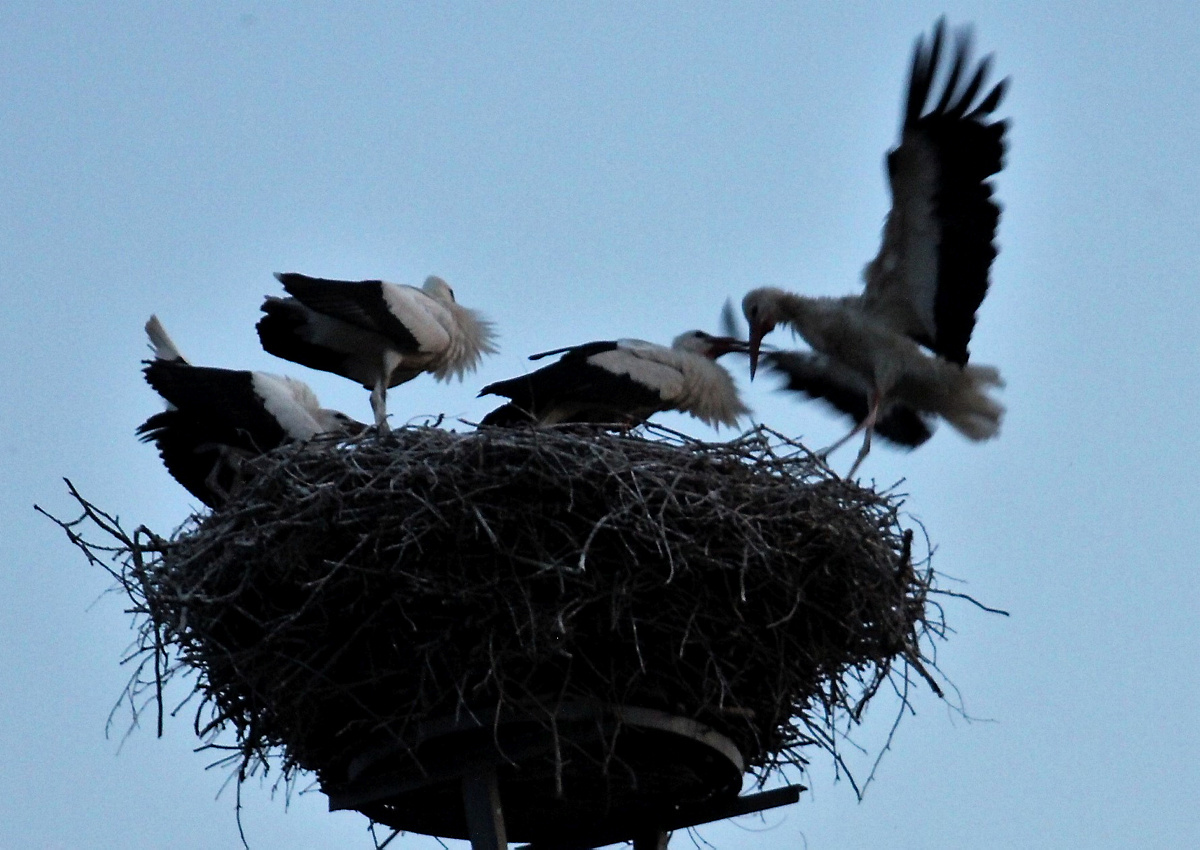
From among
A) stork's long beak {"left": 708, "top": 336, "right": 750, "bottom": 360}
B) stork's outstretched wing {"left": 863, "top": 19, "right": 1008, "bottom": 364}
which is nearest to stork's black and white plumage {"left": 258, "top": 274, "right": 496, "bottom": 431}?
stork's long beak {"left": 708, "top": 336, "right": 750, "bottom": 360}

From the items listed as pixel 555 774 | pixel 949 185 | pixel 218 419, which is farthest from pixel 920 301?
pixel 555 774

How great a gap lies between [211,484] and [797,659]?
93.4 inches

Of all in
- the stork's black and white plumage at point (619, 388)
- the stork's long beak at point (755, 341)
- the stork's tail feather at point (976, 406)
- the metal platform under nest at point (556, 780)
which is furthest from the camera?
the stork's long beak at point (755, 341)

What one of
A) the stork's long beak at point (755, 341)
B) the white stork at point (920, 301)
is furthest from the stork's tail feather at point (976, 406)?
the stork's long beak at point (755, 341)

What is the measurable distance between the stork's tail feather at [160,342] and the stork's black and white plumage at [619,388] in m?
1.18

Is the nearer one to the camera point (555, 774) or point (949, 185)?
point (555, 774)

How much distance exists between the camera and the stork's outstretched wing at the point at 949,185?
21.3 feet

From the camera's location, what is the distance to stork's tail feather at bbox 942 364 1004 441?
23.4 ft

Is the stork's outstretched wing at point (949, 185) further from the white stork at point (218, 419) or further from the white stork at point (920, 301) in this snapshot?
the white stork at point (218, 419)

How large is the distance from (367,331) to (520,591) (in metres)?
2.79

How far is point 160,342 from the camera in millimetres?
7168

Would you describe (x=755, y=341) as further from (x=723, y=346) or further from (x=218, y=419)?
(x=218, y=419)

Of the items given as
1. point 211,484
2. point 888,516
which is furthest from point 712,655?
point 211,484

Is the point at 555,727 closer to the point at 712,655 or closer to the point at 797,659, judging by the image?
the point at 712,655
